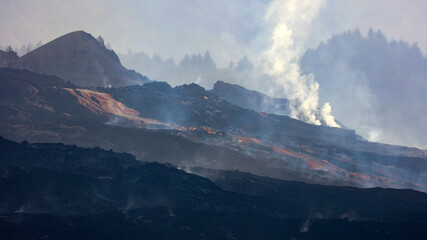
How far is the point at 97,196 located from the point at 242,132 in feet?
260

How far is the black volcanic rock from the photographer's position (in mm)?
172625

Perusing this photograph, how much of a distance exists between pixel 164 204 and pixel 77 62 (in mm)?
123141

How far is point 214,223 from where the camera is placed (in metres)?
62.7

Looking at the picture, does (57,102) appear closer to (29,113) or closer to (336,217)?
(29,113)

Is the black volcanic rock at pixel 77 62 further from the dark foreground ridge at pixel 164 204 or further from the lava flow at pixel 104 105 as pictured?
the dark foreground ridge at pixel 164 204

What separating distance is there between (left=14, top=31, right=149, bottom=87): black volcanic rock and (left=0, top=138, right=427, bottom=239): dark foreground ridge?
9866 cm

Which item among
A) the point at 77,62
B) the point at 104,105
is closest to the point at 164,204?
the point at 104,105

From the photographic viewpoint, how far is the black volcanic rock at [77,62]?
566 ft

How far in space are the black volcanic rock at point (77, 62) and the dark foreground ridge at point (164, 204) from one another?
98.7 meters

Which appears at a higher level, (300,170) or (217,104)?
(217,104)

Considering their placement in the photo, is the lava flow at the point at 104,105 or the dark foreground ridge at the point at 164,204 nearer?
the dark foreground ridge at the point at 164,204

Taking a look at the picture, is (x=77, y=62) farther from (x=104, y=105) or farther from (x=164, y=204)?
(x=164, y=204)

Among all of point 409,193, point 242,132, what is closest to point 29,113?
point 242,132

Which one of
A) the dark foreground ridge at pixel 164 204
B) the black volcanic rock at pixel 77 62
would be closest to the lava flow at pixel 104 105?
the black volcanic rock at pixel 77 62
